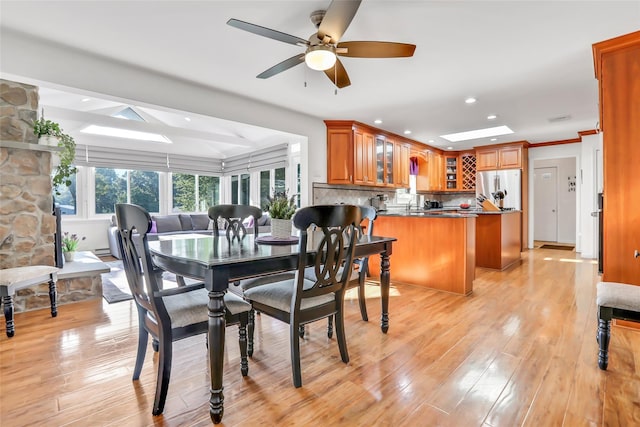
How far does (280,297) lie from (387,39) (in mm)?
2135

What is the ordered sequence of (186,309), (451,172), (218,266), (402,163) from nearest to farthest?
(218,266), (186,309), (402,163), (451,172)

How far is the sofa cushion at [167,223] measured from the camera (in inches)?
257

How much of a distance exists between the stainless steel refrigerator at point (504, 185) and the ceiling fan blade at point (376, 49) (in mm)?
5485

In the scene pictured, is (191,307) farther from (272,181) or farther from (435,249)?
(272,181)

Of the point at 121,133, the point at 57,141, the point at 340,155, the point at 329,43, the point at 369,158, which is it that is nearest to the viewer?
the point at 329,43

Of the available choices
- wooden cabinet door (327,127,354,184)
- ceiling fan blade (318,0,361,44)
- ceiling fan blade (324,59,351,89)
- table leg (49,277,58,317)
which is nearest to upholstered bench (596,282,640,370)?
ceiling fan blade (318,0,361,44)

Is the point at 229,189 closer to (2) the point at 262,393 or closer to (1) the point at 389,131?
(1) the point at 389,131

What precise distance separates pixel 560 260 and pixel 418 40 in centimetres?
483

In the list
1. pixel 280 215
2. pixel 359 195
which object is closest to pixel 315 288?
pixel 280 215

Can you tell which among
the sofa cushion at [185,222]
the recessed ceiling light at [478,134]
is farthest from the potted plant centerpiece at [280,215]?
the sofa cushion at [185,222]

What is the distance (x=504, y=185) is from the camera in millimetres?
6484

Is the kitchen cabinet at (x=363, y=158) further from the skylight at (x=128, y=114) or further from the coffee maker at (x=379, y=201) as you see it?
the skylight at (x=128, y=114)

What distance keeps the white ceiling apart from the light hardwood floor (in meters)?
2.28

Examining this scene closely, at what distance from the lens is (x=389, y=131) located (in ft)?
18.1
